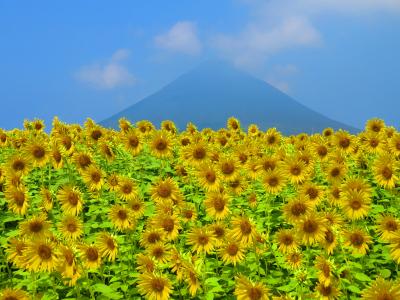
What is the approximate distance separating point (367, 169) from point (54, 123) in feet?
25.6

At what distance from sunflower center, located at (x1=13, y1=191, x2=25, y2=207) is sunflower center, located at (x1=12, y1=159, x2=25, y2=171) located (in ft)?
4.56

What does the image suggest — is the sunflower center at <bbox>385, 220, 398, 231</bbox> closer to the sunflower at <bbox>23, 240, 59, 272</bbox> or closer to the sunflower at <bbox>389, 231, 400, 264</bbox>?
the sunflower at <bbox>389, 231, 400, 264</bbox>

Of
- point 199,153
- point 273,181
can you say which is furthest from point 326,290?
point 199,153

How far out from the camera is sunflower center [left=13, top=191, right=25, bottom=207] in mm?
9156

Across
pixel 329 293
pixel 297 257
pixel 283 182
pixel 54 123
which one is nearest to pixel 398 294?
pixel 329 293

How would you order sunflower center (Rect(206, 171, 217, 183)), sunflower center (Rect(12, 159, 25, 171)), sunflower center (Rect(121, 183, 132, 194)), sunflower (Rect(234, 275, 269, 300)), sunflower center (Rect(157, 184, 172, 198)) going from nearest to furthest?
sunflower (Rect(234, 275, 269, 300))
sunflower center (Rect(157, 184, 172, 198))
sunflower center (Rect(121, 183, 132, 194))
sunflower center (Rect(206, 171, 217, 183))
sunflower center (Rect(12, 159, 25, 171))

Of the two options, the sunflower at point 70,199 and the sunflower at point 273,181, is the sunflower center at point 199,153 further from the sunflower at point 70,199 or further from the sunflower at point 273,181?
the sunflower at point 70,199

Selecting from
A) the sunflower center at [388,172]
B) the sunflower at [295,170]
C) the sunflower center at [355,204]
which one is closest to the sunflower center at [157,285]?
the sunflower center at [355,204]

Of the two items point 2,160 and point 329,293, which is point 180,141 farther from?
point 329,293

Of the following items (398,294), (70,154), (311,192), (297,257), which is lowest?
(398,294)

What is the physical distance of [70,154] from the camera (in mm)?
11367

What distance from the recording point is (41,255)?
24.0 ft

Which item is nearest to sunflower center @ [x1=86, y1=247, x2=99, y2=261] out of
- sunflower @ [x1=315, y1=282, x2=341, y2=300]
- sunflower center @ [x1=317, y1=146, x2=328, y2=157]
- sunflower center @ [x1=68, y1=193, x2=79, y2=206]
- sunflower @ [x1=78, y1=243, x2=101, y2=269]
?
sunflower @ [x1=78, y1=243, x2=101, y2=269]

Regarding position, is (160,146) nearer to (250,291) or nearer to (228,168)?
(228,168)
